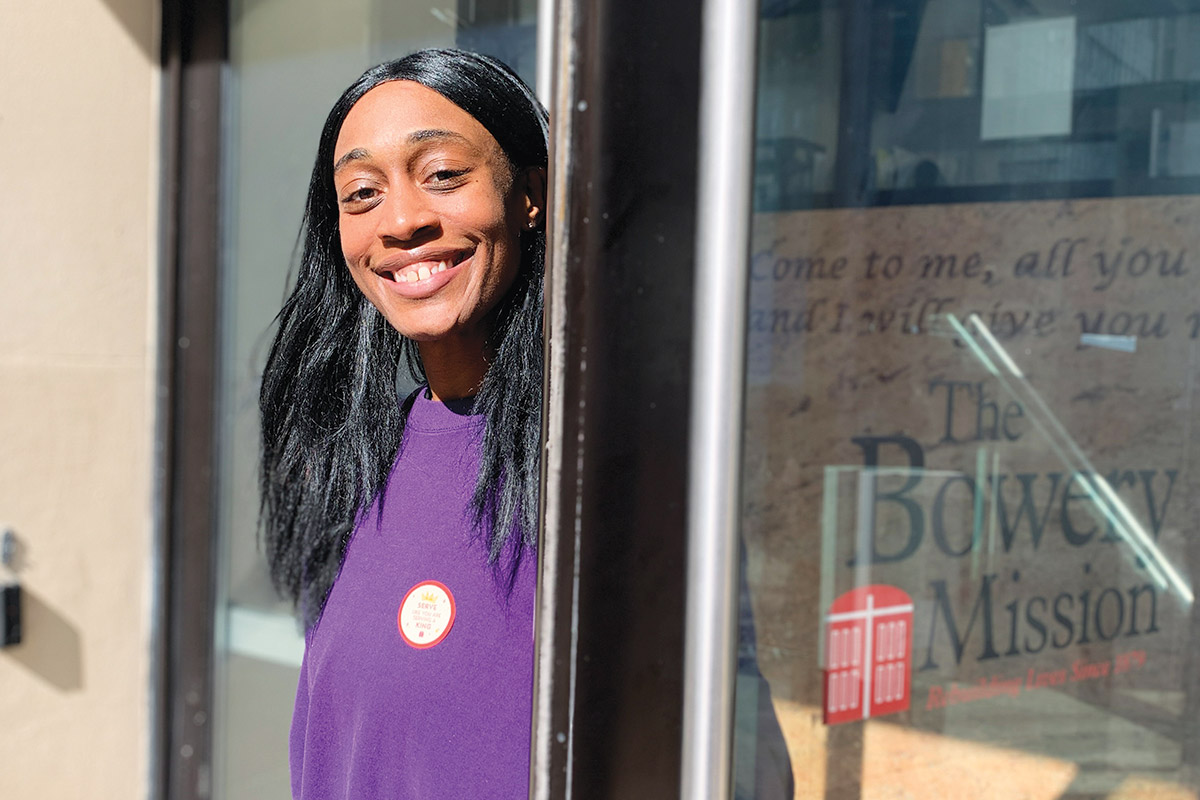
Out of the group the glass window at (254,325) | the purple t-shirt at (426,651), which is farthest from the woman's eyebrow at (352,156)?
the glass window at (254,325)

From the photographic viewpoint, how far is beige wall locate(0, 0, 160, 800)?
7.29 ft

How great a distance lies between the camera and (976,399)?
1653 mm

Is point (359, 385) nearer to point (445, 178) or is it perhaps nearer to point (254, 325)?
point (445, 178)

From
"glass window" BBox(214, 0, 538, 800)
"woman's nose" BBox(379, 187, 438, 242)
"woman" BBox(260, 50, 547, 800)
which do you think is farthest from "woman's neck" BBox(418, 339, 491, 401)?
"glass window" BBox(214, 0, 538, 800)

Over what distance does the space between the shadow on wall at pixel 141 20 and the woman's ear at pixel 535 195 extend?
2.04 meters

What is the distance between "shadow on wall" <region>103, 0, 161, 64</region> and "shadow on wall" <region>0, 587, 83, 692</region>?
1.39 meters

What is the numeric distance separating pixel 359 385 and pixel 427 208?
26 cm

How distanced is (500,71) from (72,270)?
1.84 metres

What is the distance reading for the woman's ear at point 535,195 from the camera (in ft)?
2.97

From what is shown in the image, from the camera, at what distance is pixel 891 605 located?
1.71m

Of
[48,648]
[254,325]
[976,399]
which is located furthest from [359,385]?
[48,648]

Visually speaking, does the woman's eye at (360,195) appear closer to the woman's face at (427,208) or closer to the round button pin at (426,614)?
the woman's face at (427,208)

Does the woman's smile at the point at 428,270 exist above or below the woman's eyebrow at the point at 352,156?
below

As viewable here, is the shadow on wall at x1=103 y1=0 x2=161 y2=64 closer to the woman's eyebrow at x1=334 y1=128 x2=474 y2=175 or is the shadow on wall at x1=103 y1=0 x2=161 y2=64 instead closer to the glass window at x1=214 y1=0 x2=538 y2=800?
the glass window at x1=214 y1=0 x2=538 y2=800
